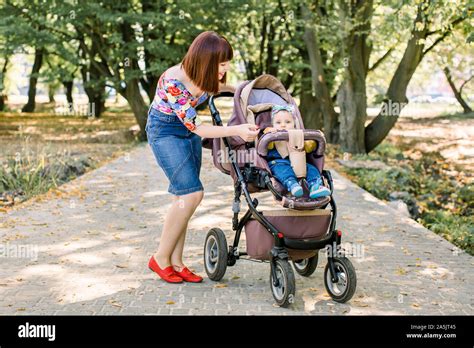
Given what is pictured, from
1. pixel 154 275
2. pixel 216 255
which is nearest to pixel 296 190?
pixel 216 255

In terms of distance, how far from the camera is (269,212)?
5.34 metres

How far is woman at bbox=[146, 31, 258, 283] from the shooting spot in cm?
531

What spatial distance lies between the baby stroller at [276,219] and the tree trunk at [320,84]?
12157 millimetres

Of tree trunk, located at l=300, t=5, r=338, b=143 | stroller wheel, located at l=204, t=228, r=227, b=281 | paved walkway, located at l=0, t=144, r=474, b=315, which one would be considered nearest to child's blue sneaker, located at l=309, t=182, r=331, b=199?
paved walkway, located at l=0, t=144, r=474, b=315

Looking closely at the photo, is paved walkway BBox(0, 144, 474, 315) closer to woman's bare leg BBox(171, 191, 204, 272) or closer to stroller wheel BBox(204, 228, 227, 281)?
stroller wheel BBox(204, 228, 227, 281)

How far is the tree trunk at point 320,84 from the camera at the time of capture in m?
17.8

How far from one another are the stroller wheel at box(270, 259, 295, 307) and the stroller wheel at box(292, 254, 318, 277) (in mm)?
740

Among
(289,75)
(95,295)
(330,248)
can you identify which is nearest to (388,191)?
(330,248)

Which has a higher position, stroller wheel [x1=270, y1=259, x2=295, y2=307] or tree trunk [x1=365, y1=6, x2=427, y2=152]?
tree trunk [x1=365, y1=6, x2=427, y2=152]

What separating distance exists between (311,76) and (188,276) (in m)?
15.0

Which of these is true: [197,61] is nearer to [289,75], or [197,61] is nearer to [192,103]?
[192,103]

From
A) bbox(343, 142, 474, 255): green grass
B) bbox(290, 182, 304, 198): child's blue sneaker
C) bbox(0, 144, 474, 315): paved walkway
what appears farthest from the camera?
bbox(343, 142, 474, 255): green grass

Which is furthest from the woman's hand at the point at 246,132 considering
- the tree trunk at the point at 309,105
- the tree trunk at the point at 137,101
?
the tree trunk at the point at 137,101
